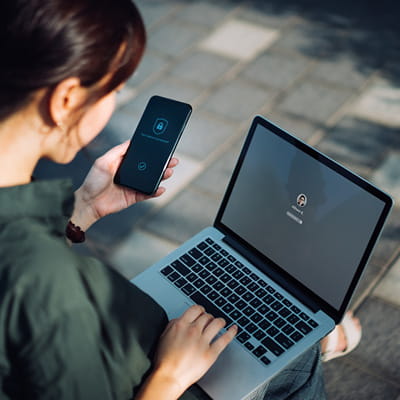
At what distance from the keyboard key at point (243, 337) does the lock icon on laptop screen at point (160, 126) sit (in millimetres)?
651

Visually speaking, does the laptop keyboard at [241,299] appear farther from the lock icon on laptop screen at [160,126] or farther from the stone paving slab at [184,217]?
the stone paving slab at [184,217]

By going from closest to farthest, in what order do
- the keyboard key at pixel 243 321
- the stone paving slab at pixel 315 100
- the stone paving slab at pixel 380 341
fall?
the keyboard key at pixel 243 321 → the stone paving slab at pixel 380 341 → the stone paving slab at pixel 315 100

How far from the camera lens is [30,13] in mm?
1035

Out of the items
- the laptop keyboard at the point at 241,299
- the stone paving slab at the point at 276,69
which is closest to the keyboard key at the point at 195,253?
the laptop keyboard at the point at 241,299

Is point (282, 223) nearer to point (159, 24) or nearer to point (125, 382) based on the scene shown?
point (125, 382)

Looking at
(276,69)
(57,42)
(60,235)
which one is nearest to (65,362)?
(60,235)

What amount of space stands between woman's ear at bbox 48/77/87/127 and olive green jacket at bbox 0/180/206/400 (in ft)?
0.43

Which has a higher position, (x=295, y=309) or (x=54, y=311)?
(x=54, y=311)

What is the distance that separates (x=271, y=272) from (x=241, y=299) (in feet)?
0.42

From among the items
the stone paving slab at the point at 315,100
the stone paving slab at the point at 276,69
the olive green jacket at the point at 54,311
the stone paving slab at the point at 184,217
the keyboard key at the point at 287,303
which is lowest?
the stone paving slab at the point at 184,217

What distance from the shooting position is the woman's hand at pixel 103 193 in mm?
1795

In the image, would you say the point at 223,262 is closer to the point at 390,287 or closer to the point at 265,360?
the point at 265,360

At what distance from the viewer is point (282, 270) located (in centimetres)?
177

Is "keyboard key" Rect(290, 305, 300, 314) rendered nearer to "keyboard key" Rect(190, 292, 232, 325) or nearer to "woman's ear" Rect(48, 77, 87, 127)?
"keyboard key" Rect(190, 292, 232, 325)
